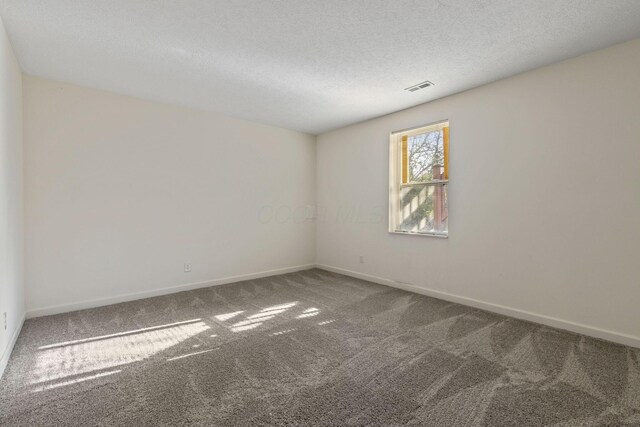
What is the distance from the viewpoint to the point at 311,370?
217cm

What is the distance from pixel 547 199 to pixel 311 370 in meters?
2.79

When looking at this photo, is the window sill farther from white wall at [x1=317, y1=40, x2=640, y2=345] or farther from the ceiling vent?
the ceiling vent

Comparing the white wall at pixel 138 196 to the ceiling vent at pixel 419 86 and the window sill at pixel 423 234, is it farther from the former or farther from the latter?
the ceiling vent at pixel 419 86

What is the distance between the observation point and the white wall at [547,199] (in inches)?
99.8

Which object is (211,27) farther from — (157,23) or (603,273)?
(603,273)

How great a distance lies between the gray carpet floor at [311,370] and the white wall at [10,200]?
10.2 inches

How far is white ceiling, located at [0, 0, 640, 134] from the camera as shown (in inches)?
82.5

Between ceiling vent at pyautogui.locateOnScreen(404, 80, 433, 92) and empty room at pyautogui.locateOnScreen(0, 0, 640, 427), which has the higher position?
ceiling vent at pyautogui.locateOnScreen(404, 80, 433, 92)

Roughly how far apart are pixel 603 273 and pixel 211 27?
3.95m

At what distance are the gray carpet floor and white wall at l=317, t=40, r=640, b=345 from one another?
0.32 meters

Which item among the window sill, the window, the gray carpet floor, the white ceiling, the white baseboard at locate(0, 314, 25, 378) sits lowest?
the gray carpet floor

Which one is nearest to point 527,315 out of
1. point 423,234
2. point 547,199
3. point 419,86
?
point 547,199

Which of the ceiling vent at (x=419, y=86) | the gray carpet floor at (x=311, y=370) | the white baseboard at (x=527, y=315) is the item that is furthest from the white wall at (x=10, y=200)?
the white baseboard at (x=527, y=315)

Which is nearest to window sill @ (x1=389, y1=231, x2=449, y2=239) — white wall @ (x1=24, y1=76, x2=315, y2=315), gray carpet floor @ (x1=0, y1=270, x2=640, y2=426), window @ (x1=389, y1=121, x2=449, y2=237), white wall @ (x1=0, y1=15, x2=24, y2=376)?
window @ (x1=389, y1=121, x2=449, y2=237)
